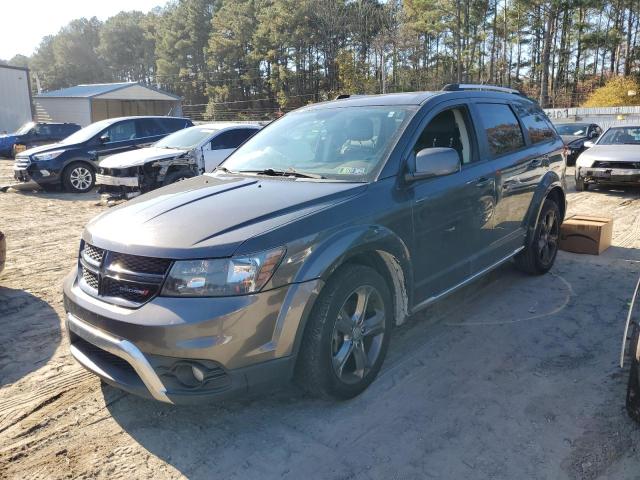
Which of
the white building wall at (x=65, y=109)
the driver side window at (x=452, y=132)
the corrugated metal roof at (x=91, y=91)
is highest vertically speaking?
the corrugated metal roof at (x=91, y=91)

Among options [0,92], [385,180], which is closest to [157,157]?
[385,180]

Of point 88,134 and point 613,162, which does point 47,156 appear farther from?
point 613,162

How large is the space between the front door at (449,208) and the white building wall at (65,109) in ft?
128

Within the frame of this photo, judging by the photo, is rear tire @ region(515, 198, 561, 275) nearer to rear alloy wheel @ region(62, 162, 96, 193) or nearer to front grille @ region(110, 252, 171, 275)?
front grille @ region(110, 252, 171, 275)

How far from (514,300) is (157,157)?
25.5 ft

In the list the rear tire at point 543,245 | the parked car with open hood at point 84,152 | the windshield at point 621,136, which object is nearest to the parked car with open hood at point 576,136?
the windshield at point 621,136

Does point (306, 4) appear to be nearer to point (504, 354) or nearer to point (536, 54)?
point (536, 54)

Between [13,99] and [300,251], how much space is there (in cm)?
3679

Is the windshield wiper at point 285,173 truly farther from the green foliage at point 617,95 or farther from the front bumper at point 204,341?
the green foliage at point 617,95

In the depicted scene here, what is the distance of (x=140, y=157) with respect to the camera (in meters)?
10.5

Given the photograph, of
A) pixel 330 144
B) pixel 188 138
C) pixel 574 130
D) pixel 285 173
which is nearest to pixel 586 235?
pixel 330 144

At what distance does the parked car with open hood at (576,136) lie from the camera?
625 inches

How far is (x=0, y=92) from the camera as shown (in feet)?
Result: 105

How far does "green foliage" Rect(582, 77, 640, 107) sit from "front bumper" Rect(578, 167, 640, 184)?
92.8 ft
